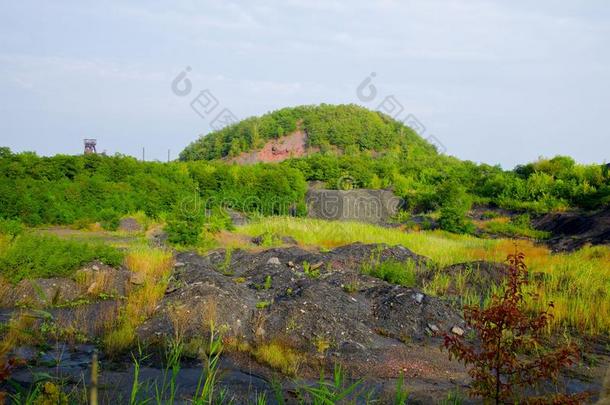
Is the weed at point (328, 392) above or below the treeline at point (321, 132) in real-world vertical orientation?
below

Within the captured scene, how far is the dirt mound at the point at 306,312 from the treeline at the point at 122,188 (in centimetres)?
695

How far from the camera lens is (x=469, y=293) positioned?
10.5 metres

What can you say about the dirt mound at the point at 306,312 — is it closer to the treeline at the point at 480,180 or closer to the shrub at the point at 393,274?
the shrub at the point at 393,274

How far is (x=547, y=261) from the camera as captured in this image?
1328cm

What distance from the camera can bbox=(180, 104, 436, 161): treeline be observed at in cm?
5138

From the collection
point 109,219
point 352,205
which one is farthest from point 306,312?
point 352,205

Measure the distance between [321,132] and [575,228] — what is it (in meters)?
31.8

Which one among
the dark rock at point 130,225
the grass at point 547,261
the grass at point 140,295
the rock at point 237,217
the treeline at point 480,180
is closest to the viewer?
the grass at point 140,295

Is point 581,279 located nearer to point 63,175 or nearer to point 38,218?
point 38,218

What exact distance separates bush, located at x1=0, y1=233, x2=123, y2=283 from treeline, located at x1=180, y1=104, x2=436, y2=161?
39956 millimetres

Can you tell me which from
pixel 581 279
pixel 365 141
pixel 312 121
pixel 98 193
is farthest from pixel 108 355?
pixel 312 121

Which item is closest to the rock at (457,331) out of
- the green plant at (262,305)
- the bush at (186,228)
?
the green plant at (262,305)

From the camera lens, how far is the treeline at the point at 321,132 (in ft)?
169

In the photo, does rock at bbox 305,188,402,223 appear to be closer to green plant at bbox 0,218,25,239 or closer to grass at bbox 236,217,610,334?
grass at bbox 236,217,610,334
